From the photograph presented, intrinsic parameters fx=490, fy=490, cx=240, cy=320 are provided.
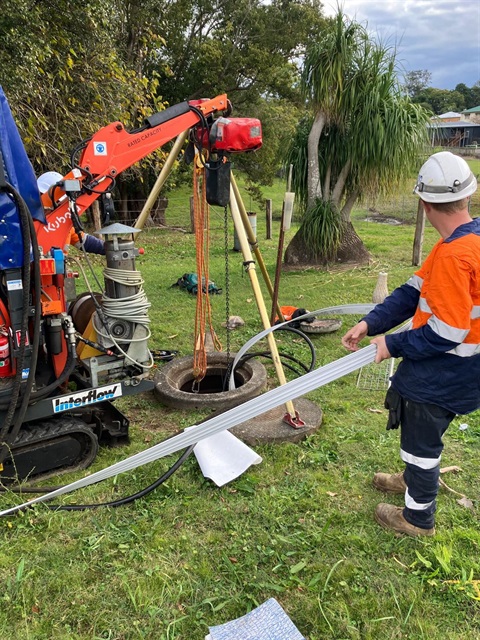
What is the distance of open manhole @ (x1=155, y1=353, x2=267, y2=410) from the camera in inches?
146

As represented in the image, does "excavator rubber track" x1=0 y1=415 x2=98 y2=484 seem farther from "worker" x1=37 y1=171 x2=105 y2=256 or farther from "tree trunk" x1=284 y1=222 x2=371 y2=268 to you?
"tree trunk" x1=284 y1=222 x2=371 y2=268

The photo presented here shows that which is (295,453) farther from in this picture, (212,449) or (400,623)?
(400,623)

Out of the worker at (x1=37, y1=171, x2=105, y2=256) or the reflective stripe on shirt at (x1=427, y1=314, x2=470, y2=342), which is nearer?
the reflective stripe on shirt at (x1=427, y1=314, x2=470, y2=342)

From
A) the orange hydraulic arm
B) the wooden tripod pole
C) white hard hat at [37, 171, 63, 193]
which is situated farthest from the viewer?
the wooden tripod pole

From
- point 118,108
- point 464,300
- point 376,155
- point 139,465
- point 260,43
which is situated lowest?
point 139,465

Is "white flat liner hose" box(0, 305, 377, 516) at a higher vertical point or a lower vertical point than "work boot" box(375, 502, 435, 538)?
higher

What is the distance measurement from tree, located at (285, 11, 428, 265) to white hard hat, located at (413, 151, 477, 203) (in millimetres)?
6036

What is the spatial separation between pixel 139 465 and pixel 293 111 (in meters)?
14.7

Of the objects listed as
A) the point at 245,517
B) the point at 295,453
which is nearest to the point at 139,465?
the point at 245,517

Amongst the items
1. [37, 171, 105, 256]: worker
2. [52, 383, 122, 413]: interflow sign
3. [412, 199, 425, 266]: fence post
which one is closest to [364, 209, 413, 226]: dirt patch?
[412, 199, 425, 266]: fence post

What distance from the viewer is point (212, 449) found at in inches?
123

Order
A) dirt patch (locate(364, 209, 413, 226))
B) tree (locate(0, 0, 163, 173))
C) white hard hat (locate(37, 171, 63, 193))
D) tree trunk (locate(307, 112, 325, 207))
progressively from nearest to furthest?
white hard hat (locate(37, 171, 63, 193)), tree (locate(0, 0, 163, 173)), tree trunk (locate(307, 112, 325, 207)), dirt patch (locate(364, 209, 413, 226))

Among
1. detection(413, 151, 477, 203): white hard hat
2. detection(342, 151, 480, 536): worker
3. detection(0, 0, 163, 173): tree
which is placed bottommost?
detection(342, 151, 480, 536): worker

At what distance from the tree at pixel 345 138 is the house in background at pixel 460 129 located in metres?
0.46
